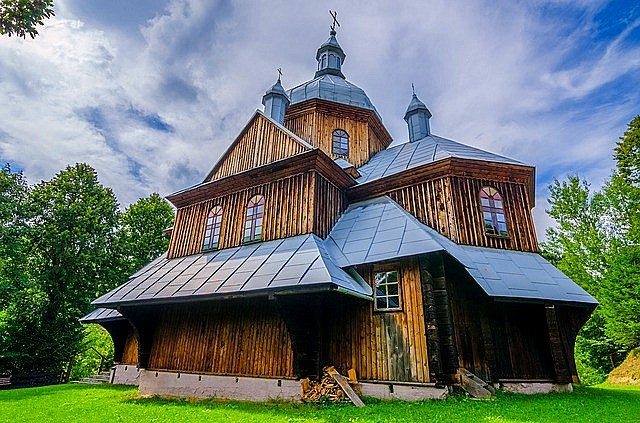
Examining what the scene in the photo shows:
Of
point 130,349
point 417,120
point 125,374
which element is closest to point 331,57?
point 417,120

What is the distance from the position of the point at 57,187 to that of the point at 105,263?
201 inches

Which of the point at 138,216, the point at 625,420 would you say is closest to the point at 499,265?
the point at 625,420

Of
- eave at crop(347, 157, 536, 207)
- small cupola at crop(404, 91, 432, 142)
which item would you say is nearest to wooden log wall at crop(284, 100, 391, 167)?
small cupola at crop(404, 91, 432, 142)

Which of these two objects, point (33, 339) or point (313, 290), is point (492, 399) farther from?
point (33, 339)

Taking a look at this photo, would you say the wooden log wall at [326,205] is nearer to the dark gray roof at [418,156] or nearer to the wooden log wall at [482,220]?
the dark gray roof at [418,156]

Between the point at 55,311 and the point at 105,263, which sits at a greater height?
the point at 105,263

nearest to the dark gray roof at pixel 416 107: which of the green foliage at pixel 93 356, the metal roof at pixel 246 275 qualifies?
the metal roof at pixel 246 275

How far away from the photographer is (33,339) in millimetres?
17234

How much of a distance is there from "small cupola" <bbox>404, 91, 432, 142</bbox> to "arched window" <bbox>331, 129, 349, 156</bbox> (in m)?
2.98

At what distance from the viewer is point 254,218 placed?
11.1 metres

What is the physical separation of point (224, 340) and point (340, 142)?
9080 mm

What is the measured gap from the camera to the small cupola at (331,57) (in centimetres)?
1891

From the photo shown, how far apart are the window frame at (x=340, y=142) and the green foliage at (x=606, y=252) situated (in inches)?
506

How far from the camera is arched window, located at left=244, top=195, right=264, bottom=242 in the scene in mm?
10867
